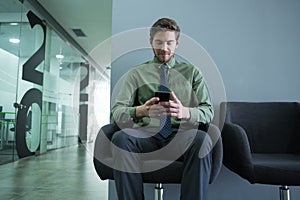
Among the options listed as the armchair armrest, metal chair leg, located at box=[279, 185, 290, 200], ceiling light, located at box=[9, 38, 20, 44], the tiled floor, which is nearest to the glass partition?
ceiling light, located at box=[9, 38, 20, 44]

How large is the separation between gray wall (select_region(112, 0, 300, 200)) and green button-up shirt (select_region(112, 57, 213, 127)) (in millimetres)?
456

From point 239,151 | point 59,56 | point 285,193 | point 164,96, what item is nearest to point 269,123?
point 285,193

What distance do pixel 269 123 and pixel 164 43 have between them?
98 centimetres

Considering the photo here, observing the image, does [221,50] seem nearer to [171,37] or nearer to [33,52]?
[171,37]

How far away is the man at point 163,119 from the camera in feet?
4.02

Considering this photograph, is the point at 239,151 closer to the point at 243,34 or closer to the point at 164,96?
the point at 164,96

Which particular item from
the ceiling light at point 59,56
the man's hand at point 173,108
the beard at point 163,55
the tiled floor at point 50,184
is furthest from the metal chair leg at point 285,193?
the ceiling light at point 59,56

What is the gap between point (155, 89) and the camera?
5.48 feet

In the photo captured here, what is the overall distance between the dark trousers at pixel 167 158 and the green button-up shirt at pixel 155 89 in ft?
0.48

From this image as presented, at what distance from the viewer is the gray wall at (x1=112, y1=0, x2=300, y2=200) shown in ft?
7.01

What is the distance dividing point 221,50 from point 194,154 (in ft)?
3.93

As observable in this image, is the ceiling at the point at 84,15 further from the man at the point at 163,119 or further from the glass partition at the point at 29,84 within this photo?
the man at the point at 163,119

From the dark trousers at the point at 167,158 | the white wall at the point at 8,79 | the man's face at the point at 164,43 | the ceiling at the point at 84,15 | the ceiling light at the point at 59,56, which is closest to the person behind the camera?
the dark trousers at the point at 167,158

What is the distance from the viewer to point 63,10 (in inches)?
222
